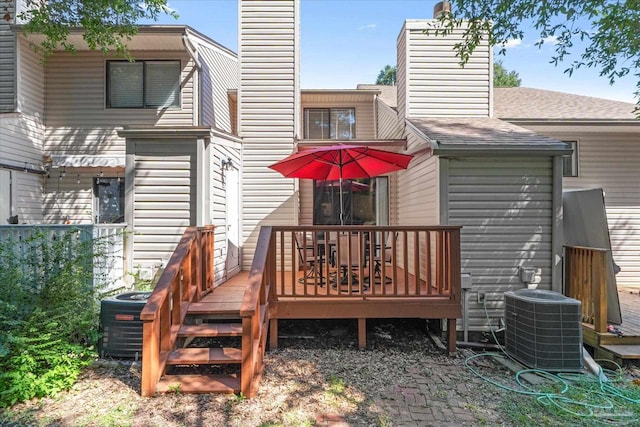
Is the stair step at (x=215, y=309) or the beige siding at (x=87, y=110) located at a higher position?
the beige siding at (x=87, y=110)

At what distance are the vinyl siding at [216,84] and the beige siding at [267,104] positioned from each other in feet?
5.53

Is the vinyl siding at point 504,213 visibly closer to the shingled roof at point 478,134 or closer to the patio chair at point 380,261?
the shingled roof at point 478,134

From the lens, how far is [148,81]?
794 cm

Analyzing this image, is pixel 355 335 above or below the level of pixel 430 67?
below

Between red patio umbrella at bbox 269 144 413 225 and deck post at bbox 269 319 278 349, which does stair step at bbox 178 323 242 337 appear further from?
red patio umbrella at bbox 269 144 413 225

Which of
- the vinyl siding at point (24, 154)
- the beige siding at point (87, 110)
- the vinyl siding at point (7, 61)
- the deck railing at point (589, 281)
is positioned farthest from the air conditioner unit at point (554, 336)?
the vinyl siding at point (7, 61)

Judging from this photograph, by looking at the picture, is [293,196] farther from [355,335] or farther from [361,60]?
[361,60]

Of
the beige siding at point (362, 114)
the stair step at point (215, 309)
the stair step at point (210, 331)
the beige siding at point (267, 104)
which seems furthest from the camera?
the beige siding at point (362, 114)

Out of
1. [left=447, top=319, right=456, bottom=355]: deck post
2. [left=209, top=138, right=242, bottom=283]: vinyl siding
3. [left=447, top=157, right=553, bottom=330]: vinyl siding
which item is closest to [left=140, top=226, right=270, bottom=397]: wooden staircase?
[left=209, top=138, right=242, bottom=283]: vinyl siding

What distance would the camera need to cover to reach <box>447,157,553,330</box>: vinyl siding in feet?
16.8

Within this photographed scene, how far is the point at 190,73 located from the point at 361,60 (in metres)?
7.49

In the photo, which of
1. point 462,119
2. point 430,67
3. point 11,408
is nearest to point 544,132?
point 462,119

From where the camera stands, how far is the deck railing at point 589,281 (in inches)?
174

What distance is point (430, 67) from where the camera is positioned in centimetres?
702
